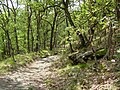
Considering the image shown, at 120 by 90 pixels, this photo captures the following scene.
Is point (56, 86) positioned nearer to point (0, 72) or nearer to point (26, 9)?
point (0, 72)

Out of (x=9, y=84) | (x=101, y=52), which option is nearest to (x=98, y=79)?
(x=101, y=52)

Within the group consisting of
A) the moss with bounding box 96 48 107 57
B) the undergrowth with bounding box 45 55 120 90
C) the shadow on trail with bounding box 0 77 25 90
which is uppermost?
the moss with bounding box 96 48 107 57

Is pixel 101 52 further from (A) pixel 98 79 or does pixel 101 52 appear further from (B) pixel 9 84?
(B) pixel 9 84

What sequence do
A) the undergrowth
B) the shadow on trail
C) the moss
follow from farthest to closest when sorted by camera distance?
the moss → the shadow on trail → the undergrowth

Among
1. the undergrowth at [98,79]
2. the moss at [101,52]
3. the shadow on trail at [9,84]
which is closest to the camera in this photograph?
the undergrowth at [98,79]

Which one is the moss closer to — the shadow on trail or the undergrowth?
the undergrowth

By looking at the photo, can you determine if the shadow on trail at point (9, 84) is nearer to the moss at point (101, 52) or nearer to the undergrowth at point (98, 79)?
the undergrowth at point (98, 79)

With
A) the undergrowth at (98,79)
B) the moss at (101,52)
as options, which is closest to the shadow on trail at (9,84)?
the undergrowth at (98,79)

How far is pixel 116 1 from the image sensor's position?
850 centimetres

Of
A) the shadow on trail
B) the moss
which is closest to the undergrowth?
the moss

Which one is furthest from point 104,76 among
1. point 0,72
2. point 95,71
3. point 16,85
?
point 0,72

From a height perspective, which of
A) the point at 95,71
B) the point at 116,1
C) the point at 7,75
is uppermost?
the point at 116,1

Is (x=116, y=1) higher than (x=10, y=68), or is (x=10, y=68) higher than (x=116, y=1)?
(x=116, y=1)

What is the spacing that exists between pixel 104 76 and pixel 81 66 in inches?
135
